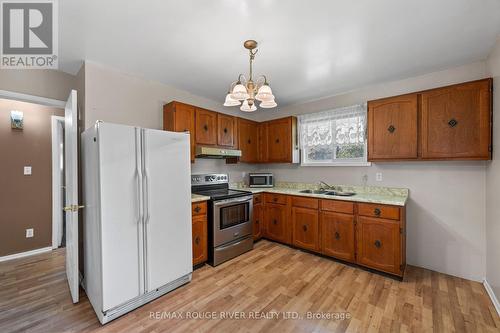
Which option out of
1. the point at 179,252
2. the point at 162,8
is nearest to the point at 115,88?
the point at 162,8

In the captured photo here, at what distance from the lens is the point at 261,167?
444 centimetres

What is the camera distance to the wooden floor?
1692 mm

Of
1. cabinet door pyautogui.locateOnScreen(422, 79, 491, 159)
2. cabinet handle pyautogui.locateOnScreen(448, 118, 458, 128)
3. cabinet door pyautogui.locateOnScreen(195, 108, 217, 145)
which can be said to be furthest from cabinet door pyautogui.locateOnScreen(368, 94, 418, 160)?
cabinet door pyautogui.locateOnScreen(195, 108, 217, 145)

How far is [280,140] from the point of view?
12.4 feet

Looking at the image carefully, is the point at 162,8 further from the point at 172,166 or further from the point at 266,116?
the point at 266,116

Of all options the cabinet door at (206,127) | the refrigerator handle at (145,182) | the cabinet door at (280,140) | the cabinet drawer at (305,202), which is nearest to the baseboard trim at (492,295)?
the cabinet drawer at (305,202)

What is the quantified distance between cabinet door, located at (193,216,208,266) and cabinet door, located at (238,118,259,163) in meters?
1.51

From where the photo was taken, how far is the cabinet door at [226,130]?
Answer: 10.9 feet

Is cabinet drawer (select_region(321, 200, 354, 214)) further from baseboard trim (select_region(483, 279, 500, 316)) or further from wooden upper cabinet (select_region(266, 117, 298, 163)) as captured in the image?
baseboard trim (select_region(483, 279, 500, 316))

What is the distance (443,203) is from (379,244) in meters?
0.95

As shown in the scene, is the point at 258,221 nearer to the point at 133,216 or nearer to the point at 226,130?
the point at 226,130

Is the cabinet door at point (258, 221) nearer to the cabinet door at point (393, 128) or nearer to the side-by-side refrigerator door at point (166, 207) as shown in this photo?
the side-by-side refrigerator door at point (166, 207)

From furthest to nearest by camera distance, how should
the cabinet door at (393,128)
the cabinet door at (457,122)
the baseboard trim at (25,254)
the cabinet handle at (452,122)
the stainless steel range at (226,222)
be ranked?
1. the baseboard trim at (25,254)
2. the stainless steel range at (226,222)
3. the cabinet door at (393,128)
4. the cabinet handle at (452,122)
5. the cabinet door at (457,122)

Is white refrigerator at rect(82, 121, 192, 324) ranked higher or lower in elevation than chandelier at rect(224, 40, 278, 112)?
lower
